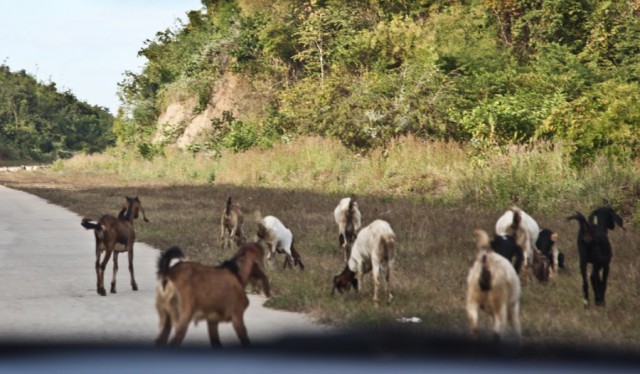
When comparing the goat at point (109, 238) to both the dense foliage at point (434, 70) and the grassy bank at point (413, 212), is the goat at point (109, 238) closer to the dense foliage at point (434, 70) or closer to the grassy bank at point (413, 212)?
the grassy bank at point (413, 212)

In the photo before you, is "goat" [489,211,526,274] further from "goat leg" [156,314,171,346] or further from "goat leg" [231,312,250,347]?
"goat leg" [156,314,171,346]

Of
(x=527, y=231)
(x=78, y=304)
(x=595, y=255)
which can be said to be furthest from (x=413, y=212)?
(x=78, y=304)

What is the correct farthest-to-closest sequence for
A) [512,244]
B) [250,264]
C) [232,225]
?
[232,225] < [512,244] < [250,264]

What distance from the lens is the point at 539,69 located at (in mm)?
30281

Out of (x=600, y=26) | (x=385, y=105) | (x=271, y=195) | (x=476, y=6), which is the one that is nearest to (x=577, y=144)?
(x=271, y=195)

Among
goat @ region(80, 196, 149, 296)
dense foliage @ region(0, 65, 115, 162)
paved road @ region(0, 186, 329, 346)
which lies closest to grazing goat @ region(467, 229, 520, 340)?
paved road @ region(0, 186, 329, 346)

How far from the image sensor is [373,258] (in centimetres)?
927

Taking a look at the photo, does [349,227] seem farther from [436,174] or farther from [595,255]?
[436,174]

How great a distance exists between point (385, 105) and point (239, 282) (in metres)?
24.5

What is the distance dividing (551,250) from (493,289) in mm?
5038

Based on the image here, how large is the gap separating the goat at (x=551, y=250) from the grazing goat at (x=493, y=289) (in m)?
4.74

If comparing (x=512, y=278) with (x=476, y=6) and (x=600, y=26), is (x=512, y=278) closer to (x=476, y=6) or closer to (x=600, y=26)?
(x=600, y=26)

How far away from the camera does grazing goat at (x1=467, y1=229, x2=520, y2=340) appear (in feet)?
20.7

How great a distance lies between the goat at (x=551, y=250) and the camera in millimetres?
11172
